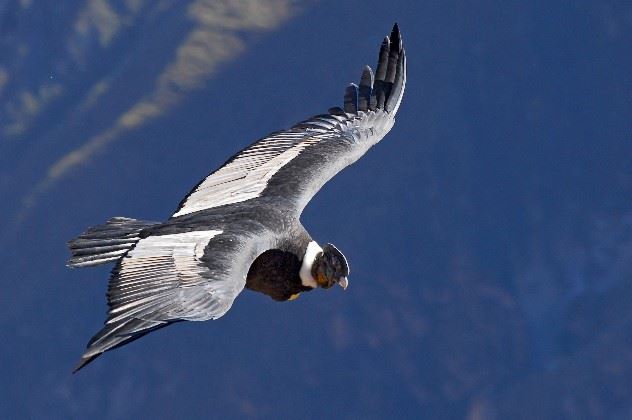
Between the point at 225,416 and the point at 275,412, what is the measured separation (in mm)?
1455

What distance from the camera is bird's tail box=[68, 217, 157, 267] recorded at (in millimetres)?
14500

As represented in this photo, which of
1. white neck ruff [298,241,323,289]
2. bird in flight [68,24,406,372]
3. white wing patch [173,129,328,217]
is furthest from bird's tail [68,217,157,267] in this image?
white neck ruff [298,241,323,289]

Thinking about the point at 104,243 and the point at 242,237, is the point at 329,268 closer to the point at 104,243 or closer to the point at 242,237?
the point at 242,237

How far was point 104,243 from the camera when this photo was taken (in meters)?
14.7

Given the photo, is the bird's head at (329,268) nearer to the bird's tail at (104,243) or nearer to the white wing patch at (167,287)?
the white wing patch at (167,287)

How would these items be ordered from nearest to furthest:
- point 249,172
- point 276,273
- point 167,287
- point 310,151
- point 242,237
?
point 167,287
point 242,237
point 276,273
point 249,172
point 310,151

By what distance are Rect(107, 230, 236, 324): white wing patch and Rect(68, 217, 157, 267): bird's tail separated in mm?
610

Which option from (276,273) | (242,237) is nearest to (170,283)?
(242,237)

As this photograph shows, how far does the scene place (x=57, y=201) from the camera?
117 ft

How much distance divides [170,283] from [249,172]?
2.82 meters

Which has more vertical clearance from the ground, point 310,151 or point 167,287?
point 310,151

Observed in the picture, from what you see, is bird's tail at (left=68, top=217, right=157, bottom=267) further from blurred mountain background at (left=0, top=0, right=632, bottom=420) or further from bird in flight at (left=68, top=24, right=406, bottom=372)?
blurred mountain background at (left=0, top=0, right=632, bottom=420)

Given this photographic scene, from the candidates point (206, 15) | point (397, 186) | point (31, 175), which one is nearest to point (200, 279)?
point (206, 15)

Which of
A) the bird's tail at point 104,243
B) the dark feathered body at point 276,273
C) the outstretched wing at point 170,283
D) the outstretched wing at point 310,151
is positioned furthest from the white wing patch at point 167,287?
the outstretched wing at point 310,151
